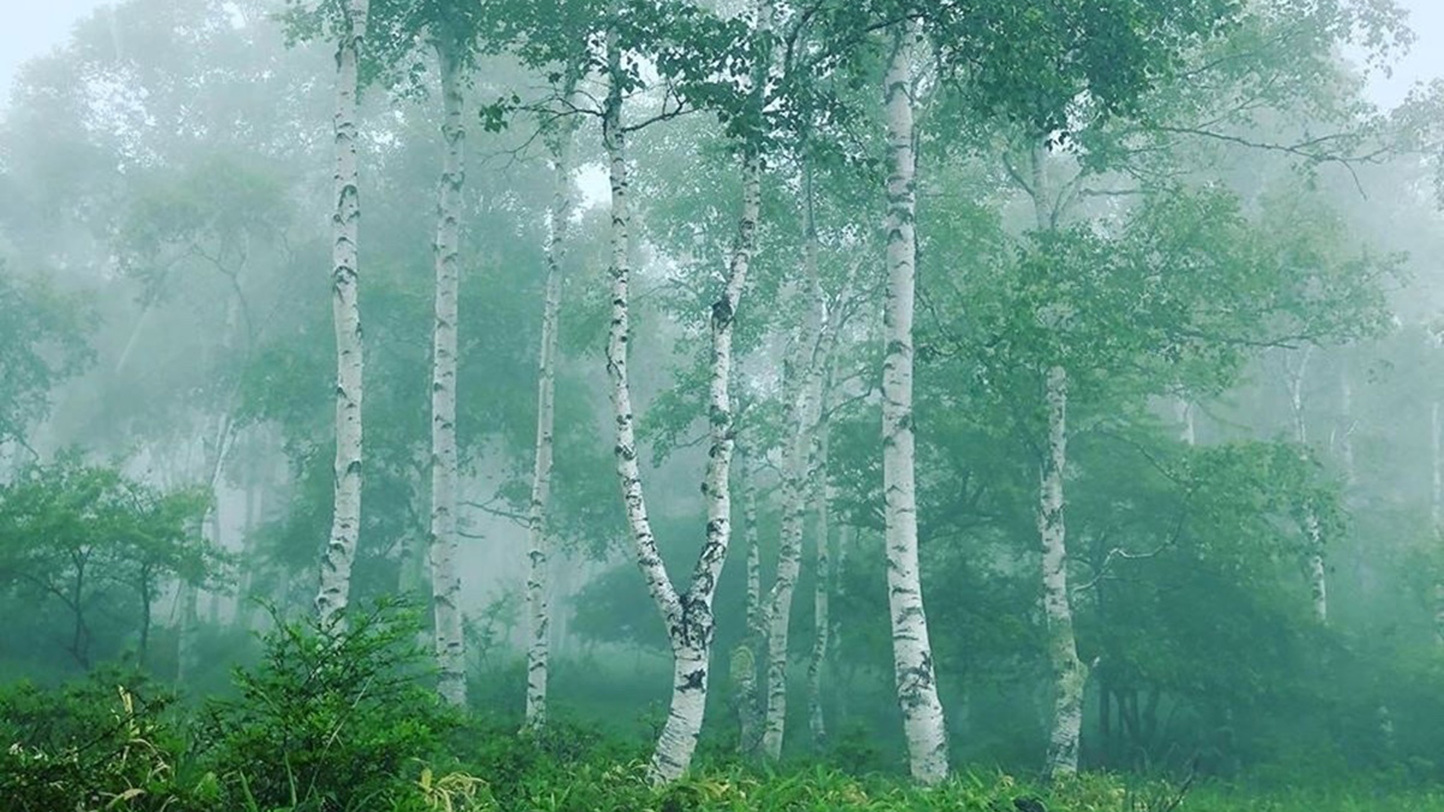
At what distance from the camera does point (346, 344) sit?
12734 mm

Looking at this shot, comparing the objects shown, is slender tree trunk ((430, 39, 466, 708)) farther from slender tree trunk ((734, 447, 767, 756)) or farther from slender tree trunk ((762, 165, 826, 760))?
slender tree trunk ((762, 165, 826, 760))

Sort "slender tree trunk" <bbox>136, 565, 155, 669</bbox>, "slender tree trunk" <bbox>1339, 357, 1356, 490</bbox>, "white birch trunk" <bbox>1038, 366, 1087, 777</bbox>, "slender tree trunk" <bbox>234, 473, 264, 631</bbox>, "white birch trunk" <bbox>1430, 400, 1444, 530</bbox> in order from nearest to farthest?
"white birch trunk" <bbox>1038, 366, 1087, 777</bbox> → "slender tree trunk" <bbox>136, 565, 155, 669</bbox> → "slender tree trunk" <bbox>234, 473, 264, 631</bbox> → "slender tree trunk" <bbox>1339, 357, 1356, 490</bbox> → "white birch trunk" <bbox>1430, 400, 1444, 530</bbox>

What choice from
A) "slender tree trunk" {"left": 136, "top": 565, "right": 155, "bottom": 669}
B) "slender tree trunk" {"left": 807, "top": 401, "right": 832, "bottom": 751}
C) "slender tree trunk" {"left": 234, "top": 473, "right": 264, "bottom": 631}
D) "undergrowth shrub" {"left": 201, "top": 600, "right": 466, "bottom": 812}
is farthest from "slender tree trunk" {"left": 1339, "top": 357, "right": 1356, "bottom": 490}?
"slender tree trunk" {"left": 136, "top": 565, "right": 155, "bottom": 669}

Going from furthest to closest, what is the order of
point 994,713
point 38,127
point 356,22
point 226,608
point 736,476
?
1. point 226,608
2. point 38,127
3. point 736,476
4. point 994,713
5. point 356,22

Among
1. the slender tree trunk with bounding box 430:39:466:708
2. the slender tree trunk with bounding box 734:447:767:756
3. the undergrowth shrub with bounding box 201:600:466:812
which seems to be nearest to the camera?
the undergrowth shrub with bounding box 201:600:466:812

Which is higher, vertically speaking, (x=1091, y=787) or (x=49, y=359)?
(x=49, y=359)

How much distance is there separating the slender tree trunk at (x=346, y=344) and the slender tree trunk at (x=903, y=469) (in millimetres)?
6107

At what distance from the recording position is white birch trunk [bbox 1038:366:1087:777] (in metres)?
15.5

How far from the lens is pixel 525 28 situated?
55.7 feet

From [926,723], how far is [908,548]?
1863mm

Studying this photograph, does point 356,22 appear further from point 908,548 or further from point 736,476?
point 736,476

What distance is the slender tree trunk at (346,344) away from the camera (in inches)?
474

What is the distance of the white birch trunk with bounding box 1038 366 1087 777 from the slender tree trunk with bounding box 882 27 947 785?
4.26 m

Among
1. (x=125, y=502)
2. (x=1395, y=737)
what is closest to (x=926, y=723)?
(x=1395, y=737)
